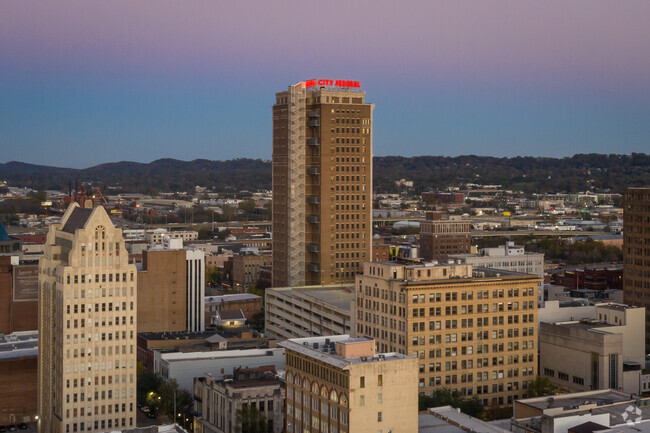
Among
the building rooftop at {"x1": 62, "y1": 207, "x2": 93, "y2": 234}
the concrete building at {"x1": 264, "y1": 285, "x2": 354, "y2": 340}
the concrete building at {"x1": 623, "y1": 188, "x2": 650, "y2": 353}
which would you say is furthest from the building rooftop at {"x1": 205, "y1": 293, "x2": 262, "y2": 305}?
the building rooftop at {"x1": 62, "y1": 207, "x2": 93, "y2": 234}

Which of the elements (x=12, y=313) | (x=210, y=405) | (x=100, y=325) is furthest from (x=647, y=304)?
(x=12, y=313)

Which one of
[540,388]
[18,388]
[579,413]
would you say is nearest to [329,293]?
[18,388]

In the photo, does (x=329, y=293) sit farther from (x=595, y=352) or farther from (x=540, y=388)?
(x=540, y=388)

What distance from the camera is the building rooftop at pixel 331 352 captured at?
7806cm

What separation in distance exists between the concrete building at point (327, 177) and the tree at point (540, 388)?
65183mm

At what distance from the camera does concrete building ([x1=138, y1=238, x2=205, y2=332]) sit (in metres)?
155

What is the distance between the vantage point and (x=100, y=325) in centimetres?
10288

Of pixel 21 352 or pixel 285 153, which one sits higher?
pixel 285 153

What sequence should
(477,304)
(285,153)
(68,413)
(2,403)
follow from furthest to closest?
1. (285,153)
2. (2,403)
3. (477,304)
4. (68,413)

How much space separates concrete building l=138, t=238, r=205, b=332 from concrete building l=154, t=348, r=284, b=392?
26027 millimetres

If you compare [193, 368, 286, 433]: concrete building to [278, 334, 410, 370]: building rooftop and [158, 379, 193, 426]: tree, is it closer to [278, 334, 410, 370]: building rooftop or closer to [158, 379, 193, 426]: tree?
[158, 379, 193, 426]: tree

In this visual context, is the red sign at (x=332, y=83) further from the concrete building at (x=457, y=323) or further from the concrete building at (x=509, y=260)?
the concrete building at (x=457, y=323)

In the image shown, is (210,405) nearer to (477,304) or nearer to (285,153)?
(477,304)

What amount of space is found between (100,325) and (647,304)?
78110 millimetres
